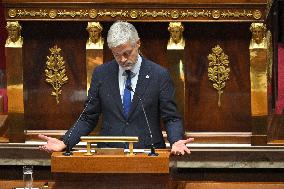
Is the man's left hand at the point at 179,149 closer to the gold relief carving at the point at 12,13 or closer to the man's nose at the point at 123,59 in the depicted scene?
the man's nose at the point at 123,59

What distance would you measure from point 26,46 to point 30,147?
502 millimetres

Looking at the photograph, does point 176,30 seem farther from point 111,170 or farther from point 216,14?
point 111,170

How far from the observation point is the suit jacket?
3.14 m

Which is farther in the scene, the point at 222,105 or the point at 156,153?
the point at 222,105

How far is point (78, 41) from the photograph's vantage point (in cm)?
420

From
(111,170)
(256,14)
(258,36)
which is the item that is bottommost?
(111,170)

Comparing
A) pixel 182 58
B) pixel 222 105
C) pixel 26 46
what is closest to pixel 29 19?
pixel 26 46

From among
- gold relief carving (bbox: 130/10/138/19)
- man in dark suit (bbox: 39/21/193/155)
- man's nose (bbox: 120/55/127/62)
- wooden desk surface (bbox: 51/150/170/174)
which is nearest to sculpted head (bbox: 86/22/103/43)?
gold relief carving (bbox: 130/10/138/19)

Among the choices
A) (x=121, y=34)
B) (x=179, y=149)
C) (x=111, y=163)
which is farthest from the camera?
(x=121, y=34)

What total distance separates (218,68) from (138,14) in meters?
0.48

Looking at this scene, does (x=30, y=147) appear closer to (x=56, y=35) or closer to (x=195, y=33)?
(x=56, y=35)

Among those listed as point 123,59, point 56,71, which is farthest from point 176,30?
point 123,59

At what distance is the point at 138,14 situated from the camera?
13.5ft

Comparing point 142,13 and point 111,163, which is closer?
point 111,163
